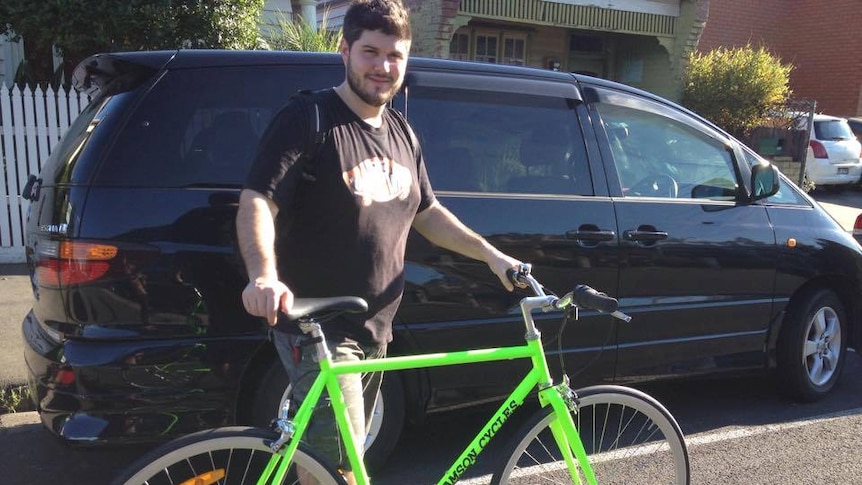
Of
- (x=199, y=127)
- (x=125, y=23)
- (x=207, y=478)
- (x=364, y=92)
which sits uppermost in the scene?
(x=125, y=23)

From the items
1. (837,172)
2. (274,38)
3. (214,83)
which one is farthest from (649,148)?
(837,172)

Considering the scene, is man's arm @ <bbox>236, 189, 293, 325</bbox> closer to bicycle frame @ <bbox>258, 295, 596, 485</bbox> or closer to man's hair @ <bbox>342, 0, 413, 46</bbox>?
bicycle frame @ <bbox>258, 295, 596, 485</bbox>

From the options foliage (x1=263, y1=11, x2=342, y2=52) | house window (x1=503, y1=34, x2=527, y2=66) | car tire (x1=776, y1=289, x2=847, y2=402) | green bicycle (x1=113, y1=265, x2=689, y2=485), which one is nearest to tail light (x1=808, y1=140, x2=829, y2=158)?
house window (x1=503, y1=34, x2=527, y2=66)

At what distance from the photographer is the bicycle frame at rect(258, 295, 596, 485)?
187 centimetres

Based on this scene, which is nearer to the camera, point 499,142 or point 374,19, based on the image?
point 374,19

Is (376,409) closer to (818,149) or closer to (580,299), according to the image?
(580,299)

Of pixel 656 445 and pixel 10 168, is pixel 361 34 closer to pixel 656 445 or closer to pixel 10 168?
pixel 656 445

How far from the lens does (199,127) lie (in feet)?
9.29

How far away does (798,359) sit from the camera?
13.4 feet

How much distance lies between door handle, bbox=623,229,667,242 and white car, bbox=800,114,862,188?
469 inches

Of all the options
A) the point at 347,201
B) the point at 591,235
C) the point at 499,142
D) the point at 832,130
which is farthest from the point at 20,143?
the point at 832,130

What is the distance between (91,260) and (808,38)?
20229 millimetres

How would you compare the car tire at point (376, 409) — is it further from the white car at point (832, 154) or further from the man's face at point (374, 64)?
the white car at point (832, 154)

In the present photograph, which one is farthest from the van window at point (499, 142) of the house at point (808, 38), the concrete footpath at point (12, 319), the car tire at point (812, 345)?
the house at point (808, 38)
